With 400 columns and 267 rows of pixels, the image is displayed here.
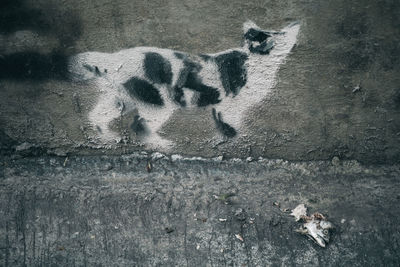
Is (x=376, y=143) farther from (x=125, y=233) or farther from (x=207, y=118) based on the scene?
(x=125, y=233)

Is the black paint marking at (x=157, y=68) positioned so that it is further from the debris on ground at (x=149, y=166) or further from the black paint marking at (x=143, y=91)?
the debris on ground at (x=149, y=166)

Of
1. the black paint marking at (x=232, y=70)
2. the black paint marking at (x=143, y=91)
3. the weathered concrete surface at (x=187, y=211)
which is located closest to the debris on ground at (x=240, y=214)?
the weathered concrete surface at (x=187, y=211)

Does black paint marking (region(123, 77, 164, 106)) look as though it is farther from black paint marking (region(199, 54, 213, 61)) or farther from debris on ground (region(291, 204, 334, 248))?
debris on ground (region(291, 204, 334, 248))

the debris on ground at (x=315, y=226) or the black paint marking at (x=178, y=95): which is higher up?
the black paint marking at (x=178, y=95)

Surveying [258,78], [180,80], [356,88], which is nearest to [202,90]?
[180,80]

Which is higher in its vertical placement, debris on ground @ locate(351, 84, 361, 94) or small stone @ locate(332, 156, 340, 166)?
debris on ground @ locate(351, 84, 361, 94)

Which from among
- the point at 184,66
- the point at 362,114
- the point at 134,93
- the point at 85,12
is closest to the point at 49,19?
the point at 85,12

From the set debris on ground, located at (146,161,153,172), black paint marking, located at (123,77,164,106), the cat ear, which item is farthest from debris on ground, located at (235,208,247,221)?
the cat ear
